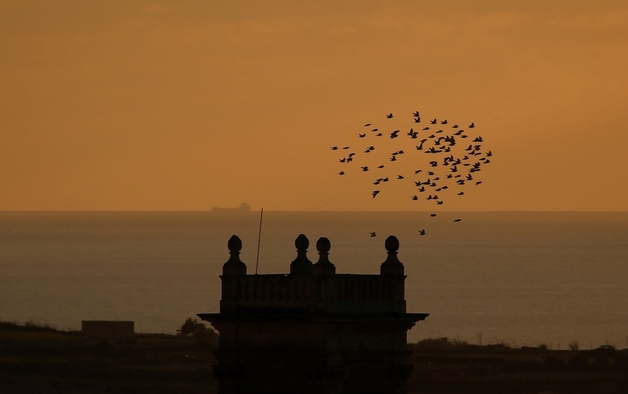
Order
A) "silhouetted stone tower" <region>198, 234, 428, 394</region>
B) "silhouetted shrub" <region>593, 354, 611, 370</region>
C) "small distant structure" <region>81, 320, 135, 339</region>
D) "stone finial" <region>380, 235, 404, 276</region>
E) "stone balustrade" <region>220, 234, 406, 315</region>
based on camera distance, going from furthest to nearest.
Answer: "small distant structure" <region>81, 320, 135, 339</region> → "silhouetted shrub" <region>593, 354, 611, 370</region> → "stone finial" <region>380, 235, 404, 276</region> → "stone balustrade" <region>220, 234, 406, 315</region> → "silhouetted stone tower" <region>198, 234, 428, 394</region>

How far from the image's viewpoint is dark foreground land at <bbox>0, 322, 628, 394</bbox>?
7838 cm

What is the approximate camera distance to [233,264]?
128ft

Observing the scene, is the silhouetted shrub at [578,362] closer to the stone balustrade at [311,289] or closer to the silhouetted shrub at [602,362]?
the silhouetted shrub at [602,362]

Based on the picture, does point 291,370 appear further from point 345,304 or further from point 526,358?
point 526,358

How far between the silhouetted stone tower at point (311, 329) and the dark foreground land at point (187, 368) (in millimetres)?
36298

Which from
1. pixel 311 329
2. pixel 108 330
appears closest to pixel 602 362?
pixel 108 330

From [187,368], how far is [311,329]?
46616mm

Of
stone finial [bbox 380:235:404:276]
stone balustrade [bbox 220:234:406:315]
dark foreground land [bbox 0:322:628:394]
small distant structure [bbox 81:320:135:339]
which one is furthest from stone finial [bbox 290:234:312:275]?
small distant structure [bbox 81:320:135:339]

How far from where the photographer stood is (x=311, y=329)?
3788 cm

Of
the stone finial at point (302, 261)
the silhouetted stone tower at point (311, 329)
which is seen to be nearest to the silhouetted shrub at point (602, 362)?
the silhouetted stone tower at point (311, 329)

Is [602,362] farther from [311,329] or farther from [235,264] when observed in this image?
[311,329]

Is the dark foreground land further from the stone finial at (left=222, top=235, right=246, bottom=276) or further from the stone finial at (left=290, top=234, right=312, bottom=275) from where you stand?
the stone finial at (left=290, top=234, right=312, bottom=275)

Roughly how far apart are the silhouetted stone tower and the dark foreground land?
36298 millimetres

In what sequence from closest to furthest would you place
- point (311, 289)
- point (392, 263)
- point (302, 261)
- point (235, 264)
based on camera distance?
1. point (311, 289)
2. point (302, 261)
3. point (235, 264)
4. point (392, 263)
